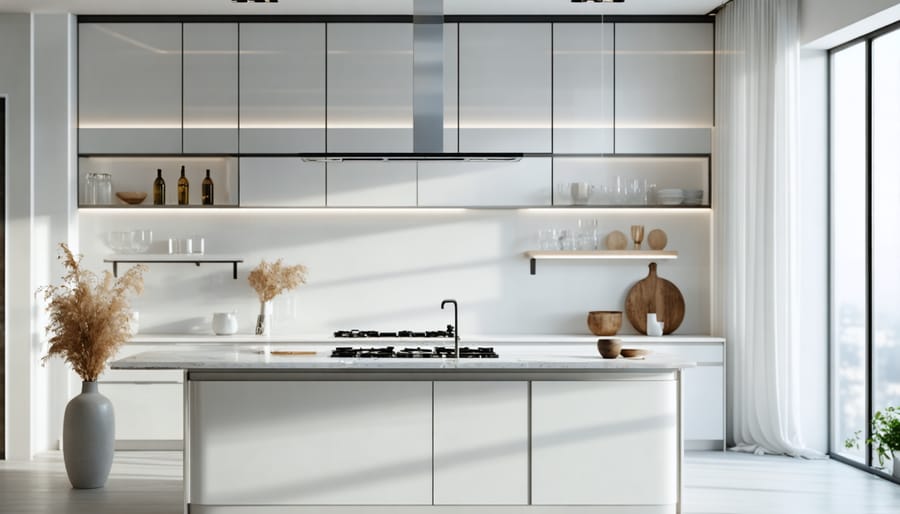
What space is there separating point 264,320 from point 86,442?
175 centimetres

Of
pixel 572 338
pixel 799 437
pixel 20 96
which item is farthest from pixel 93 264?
pixel 799 437

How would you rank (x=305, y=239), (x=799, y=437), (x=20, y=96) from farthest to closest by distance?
1. (x=305, y=239)
2. (x=20, y=96)
3. (x=799, y=437)

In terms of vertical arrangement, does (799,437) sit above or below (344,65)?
below

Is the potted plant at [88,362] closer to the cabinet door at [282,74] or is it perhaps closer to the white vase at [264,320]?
the white vase at [264,320]

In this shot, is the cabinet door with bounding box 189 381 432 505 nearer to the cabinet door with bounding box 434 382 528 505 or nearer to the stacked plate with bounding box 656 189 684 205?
the cabinet door with bounding box 434 382 528 505

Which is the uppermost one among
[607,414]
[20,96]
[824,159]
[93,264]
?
[20,96]

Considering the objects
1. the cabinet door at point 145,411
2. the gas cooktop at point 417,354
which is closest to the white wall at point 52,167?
the cabinet door at point 145,411

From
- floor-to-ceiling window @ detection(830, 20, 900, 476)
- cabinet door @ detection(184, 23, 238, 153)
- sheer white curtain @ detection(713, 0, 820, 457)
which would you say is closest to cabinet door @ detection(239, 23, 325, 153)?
cabinet door @ detection(184, 23, 238, 153)

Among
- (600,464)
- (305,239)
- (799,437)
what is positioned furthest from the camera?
(305,239)

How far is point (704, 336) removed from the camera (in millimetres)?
7055

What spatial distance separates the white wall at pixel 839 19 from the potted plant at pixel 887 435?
230cm

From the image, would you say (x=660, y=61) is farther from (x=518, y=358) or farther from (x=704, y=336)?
(x=518, y=358)

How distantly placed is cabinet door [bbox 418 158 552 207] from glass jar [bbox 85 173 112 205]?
2.34 metres

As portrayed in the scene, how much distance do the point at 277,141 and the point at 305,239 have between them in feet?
2.57
